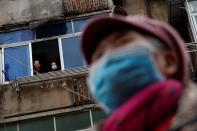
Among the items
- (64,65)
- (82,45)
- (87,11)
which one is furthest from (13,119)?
(82,45)

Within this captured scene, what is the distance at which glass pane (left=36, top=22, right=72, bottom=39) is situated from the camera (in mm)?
10852

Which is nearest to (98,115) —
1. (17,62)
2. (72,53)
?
(72,53)

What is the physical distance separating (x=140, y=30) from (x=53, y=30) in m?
9.10

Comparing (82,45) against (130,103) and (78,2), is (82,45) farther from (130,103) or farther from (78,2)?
(78,2)

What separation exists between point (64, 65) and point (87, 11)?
154 centimetres

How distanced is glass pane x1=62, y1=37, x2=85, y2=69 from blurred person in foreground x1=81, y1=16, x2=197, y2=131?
8260 mm

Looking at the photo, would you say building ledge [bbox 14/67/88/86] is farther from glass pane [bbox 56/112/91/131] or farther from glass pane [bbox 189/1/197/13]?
glass pane [bbox 189/1/197/13]

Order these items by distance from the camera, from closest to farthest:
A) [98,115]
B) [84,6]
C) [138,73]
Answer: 1. [138,73]
2. [98,115]
3. [84,6]

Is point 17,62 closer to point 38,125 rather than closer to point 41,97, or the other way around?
point 41,97

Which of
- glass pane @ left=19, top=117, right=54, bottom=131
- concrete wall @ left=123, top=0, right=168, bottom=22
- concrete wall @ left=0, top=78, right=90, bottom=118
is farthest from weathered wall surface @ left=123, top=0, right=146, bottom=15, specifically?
glass pane @ left=19, top=117, right=54, bottom=131

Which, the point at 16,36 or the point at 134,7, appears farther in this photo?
the point at 134,7

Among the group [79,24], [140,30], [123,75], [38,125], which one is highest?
[79,24]

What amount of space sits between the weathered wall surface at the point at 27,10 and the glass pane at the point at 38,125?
274 cm

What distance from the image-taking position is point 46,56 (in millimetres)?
10625
